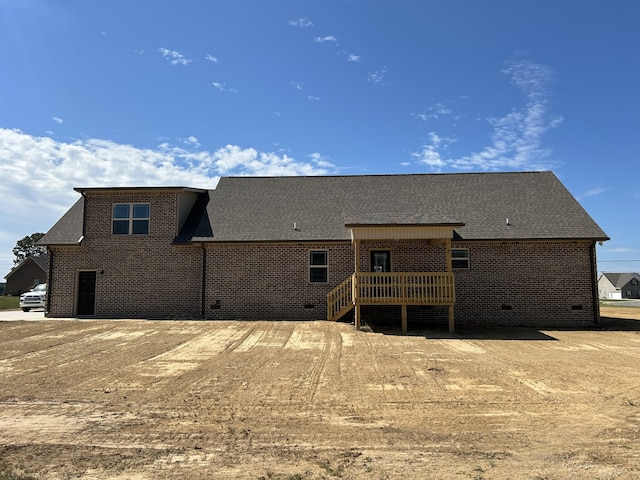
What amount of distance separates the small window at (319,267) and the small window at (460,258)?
5.08m

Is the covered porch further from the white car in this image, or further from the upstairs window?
the white car

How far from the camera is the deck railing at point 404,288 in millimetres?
15680

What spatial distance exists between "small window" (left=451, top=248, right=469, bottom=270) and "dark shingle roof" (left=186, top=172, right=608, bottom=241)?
644 mm

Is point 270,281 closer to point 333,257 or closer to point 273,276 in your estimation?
point 273,276

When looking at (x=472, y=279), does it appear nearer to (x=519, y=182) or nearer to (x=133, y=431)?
(x=519, y=182)

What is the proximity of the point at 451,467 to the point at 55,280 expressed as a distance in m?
19.9

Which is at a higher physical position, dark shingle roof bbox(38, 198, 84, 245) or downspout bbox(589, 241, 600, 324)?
dark shingle roof bbox(38, 198, 84, 245)

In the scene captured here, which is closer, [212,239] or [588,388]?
[588,388]

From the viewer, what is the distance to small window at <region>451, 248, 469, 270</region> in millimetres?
17812

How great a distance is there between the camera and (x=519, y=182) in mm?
21844

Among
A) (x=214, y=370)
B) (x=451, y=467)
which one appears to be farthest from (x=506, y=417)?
(x=214, y=370)

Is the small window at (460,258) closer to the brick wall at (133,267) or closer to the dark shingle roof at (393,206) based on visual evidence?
the dark shingle roof at (393,206)

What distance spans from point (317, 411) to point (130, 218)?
16.0 m

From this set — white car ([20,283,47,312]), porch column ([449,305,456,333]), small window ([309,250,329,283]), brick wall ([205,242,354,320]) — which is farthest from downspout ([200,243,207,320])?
white car ([20,283,47,312])
